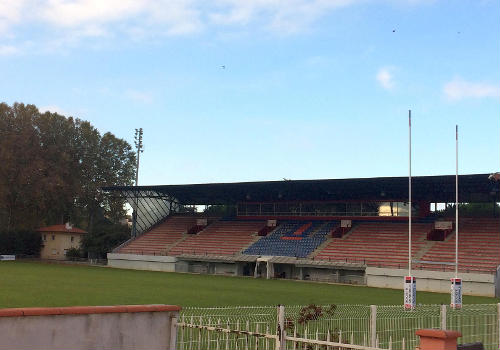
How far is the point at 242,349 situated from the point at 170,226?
206 ft

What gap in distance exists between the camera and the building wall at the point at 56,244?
270 feet

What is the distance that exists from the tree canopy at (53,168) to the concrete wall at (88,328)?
71543 mm

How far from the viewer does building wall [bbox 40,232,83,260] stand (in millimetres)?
82312

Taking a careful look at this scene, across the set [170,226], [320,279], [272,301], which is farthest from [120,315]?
[170,226]

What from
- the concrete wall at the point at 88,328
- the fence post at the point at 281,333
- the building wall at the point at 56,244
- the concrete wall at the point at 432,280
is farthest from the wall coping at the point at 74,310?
the building wall at the point at 56,244

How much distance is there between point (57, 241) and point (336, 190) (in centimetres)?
3929

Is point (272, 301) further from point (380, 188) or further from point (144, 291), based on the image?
point (380, 188)

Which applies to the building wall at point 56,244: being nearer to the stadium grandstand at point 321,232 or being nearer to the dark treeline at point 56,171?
the dark treeline at point 56,171

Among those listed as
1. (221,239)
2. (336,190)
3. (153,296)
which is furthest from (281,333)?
(221,239)

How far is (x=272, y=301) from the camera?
110ft

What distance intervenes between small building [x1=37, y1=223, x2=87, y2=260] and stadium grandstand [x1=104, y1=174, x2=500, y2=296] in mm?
10402

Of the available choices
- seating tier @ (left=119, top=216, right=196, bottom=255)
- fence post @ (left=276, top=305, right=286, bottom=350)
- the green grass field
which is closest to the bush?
seating tier @ (left=119, top=216, right=196, bottom=255)

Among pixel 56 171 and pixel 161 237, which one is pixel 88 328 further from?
pixel 56 171

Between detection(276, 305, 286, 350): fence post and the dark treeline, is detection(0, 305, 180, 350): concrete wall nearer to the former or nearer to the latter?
detection(276, 305, 286, 350): fence post
